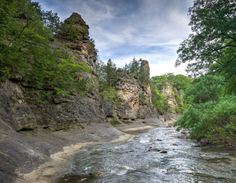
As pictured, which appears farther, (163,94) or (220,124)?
(163,94)

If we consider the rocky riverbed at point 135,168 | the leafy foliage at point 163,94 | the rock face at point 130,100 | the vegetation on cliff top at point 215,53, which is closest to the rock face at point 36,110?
the rocky riverbed at point 135,168

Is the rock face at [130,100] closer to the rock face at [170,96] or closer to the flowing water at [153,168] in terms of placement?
the rock face at [170,96]

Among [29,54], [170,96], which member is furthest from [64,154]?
[170,96]

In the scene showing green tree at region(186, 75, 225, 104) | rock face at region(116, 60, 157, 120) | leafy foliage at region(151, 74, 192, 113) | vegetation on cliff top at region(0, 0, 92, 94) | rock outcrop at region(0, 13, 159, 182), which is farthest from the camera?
leafy foliage at region(151, 74, 192, 113)

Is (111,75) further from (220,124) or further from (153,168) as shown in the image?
(153,168)

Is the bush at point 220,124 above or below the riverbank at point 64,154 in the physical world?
above

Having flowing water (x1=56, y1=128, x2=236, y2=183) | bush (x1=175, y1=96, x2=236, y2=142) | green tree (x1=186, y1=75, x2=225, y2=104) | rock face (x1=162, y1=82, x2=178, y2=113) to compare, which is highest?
rock face (x1=162, y1=82, x2=178, y2=113)

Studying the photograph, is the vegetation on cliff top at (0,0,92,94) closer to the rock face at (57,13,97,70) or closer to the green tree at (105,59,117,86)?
the rock face at (57,13,97,70)

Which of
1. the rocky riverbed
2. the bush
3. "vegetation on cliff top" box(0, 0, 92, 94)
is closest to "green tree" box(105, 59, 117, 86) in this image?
"vegetation on cliff top" box(0, 0, 92, 94)

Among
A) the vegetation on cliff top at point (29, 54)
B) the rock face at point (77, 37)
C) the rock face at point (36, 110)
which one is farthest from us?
the rock face at point (77, 37)

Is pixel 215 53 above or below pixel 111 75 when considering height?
below

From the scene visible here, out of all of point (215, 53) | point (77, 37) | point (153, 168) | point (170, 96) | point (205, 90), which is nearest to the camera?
point (153, 168)

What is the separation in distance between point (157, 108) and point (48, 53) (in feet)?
292

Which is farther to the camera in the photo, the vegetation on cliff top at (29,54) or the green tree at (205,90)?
the green tree at (205,90)
